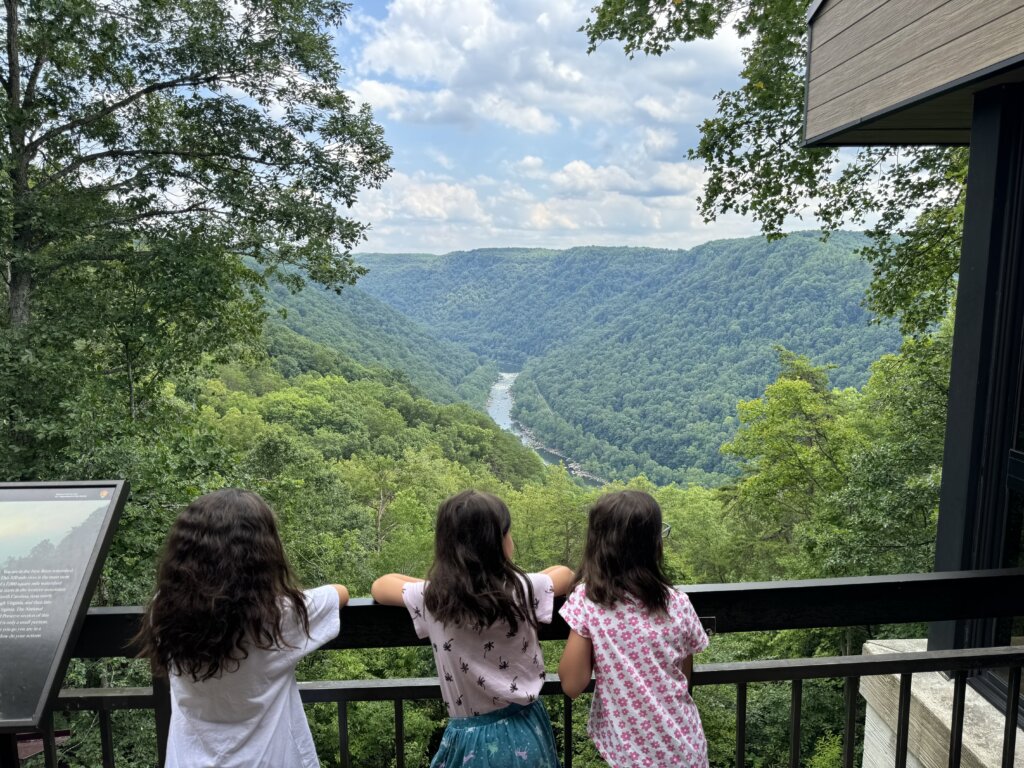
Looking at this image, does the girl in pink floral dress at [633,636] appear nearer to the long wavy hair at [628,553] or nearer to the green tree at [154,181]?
the long wavy hair at [628,553]

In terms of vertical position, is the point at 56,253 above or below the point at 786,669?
above

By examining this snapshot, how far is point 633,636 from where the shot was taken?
1.35 meters

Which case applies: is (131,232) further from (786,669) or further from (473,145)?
(473,145)

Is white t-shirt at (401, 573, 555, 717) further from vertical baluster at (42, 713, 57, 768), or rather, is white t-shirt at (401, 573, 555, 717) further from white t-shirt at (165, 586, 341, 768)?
vertical baluster at (42, 713, 57, 768)

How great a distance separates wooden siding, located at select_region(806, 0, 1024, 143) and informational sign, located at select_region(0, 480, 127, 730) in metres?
2.68

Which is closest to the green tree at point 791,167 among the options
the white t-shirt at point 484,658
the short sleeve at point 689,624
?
the short sleeve at point 689,624

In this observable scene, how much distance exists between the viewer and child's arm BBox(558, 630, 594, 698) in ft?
4.40

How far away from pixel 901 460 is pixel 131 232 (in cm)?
1189

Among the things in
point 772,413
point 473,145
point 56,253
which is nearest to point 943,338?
point 772,413

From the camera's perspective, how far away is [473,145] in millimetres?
103125

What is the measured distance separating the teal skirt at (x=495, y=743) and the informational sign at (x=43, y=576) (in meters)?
0.71

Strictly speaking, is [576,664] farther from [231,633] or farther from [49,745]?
[49,745]

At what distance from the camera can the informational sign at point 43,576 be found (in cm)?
120

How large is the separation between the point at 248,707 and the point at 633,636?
73 cm
